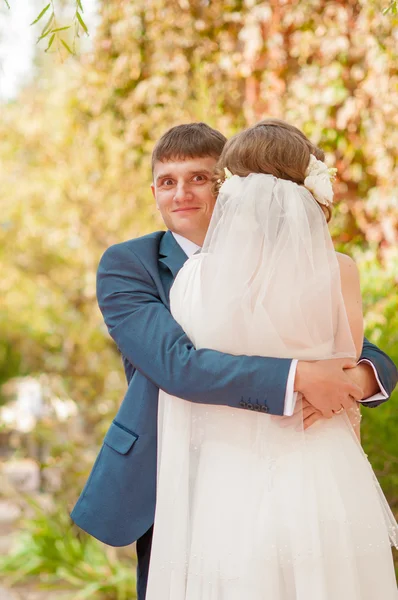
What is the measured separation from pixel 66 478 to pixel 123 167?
104 inches

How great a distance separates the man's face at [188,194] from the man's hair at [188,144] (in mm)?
18

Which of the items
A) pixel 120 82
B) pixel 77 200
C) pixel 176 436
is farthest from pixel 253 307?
pixel 77 200

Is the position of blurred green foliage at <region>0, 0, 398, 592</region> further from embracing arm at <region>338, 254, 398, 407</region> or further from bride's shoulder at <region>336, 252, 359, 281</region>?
bride's shoulder at <region>336, 252, 359, 281</region>

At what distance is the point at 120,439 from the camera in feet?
7.79

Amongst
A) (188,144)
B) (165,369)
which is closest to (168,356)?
(165,369)

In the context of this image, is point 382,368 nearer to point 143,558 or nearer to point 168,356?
point 168,356

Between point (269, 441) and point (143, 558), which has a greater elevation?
point (269, 441)

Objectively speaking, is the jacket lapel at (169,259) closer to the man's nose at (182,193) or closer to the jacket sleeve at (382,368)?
the man's nose at (182,193)

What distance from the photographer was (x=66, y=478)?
6.65m

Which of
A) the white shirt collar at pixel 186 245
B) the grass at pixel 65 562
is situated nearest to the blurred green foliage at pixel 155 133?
the grass at pixel 65 562

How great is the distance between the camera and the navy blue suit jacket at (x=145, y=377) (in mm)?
2100

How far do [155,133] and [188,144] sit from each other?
3.88m

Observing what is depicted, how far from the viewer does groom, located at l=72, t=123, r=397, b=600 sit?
6.87 ft

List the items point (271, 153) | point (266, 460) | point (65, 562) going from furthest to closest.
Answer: point (65, 562), point (271, 153), point (266, 460)
